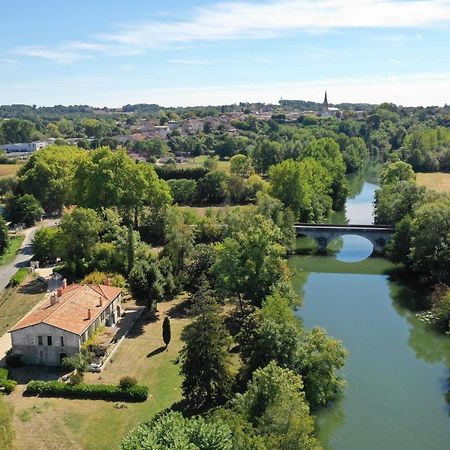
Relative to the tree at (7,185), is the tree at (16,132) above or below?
above

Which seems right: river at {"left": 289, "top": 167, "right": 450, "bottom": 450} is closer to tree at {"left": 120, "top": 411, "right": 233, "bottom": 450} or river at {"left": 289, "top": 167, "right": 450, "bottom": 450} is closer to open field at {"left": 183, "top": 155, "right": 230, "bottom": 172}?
tree at {"left": 120, "top": 411, "right": 233, "bottom": 450}

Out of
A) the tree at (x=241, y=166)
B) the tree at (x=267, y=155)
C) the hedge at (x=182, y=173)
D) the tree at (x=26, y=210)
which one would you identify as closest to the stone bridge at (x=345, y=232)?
the hedge at (x=182, y=173)

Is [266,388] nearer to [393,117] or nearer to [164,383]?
[164,383]

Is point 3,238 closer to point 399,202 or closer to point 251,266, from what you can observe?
point 251,266

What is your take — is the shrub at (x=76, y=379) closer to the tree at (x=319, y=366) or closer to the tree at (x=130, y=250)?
the tree at (x=319, y=366)

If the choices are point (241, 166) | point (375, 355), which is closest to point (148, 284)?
point (375, 355)

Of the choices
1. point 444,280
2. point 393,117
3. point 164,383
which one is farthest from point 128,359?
point 393,117
